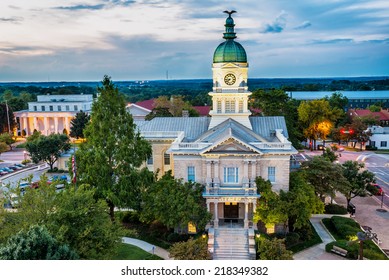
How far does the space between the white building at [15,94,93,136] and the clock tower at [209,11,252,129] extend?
3276 cm

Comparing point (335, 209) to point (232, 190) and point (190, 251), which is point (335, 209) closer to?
point (232, 190)

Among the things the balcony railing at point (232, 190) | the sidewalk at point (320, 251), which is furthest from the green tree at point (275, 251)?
the balcony railing at point (232, 190)

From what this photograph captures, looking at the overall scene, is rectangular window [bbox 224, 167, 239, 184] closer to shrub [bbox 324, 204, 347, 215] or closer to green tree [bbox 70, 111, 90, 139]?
shrub [bbox 324, 204, 347, 215]

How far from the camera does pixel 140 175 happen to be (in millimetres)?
22781

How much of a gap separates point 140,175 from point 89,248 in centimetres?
795

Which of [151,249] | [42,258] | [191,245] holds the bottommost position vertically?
[151,249]

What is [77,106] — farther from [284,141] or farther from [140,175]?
[284,141]

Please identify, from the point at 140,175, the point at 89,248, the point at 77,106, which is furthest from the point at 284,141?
the point at 77,106

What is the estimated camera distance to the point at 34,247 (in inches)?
497

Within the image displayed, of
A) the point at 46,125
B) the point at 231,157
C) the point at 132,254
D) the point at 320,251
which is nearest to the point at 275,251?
the point at 320,251

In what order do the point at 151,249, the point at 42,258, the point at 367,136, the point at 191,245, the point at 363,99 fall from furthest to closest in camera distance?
1. the point at 363,99
2. the point at 367,136
3. the point at 151,249
4. the point at 191,245
5. the point at 42,258

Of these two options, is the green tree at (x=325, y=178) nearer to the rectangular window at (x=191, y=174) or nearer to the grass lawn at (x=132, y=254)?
the rectangular window at (x=191, y=174)

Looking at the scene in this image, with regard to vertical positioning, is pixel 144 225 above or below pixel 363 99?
below
